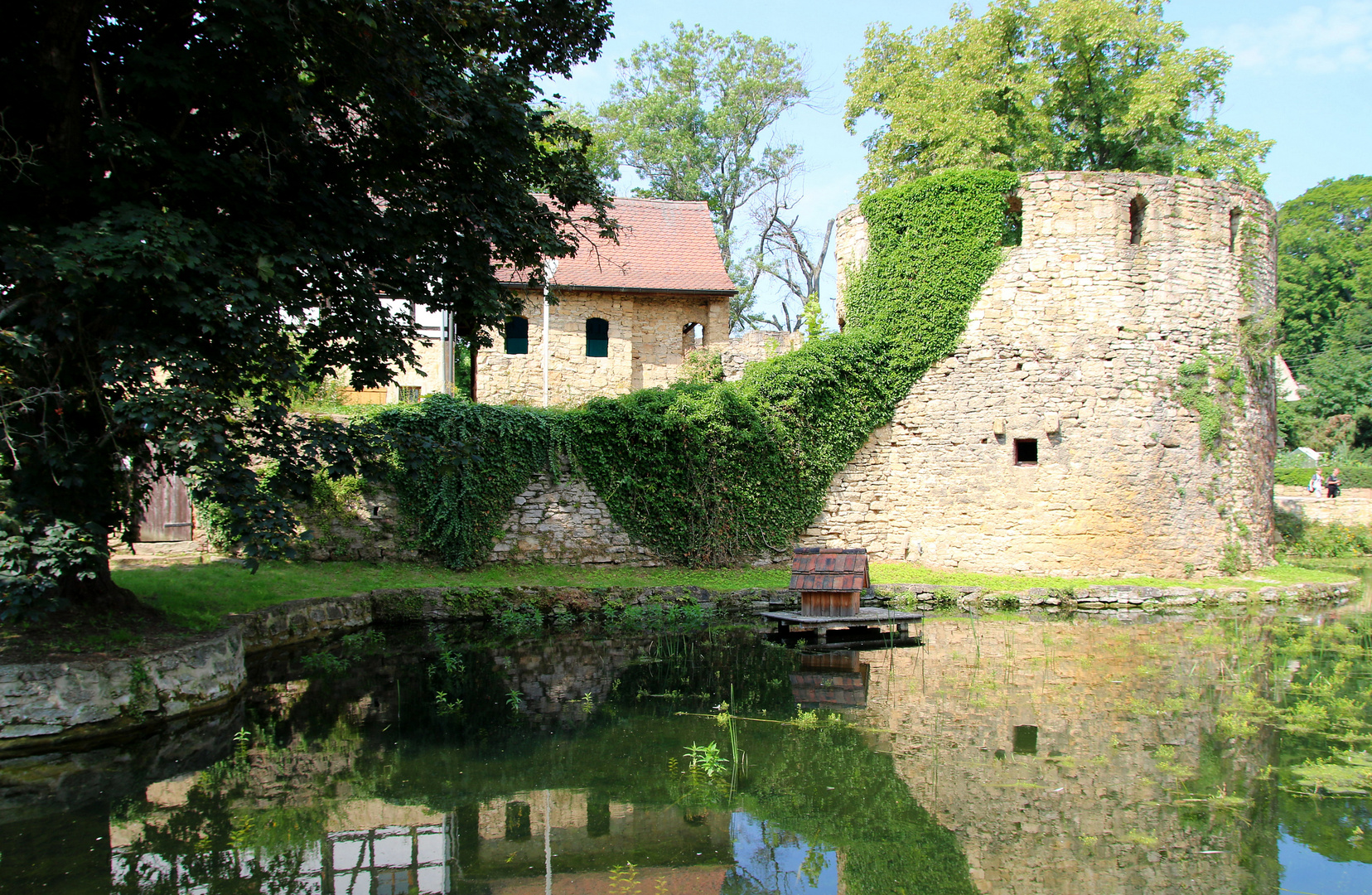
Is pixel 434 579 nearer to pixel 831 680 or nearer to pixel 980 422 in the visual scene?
pixel 831 680

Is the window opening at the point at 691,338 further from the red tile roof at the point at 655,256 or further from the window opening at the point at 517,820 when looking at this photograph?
the window opening at the point at 517,820

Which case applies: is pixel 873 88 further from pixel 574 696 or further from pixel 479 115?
pixel 574 696

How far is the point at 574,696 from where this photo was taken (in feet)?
26.1

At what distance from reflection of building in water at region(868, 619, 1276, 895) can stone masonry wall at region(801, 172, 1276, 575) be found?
490cm

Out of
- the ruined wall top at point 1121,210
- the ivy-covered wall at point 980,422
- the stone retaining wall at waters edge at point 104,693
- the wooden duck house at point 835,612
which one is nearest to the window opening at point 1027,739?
the wooden duck house at point 835,612

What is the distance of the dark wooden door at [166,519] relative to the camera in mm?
13453

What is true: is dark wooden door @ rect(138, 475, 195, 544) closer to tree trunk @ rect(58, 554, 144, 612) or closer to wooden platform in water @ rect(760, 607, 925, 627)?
tree trunk @ rect(58, 554, 144, 612)

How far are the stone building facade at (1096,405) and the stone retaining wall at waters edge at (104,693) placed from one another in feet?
21.9

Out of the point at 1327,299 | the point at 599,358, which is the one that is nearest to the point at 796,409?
the point at 599,358

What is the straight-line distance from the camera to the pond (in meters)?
4.50

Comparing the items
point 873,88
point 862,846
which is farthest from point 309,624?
point 873,88

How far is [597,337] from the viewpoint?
20.5 meters

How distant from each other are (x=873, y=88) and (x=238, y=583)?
20196mm

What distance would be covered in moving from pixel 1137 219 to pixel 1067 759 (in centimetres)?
1242
